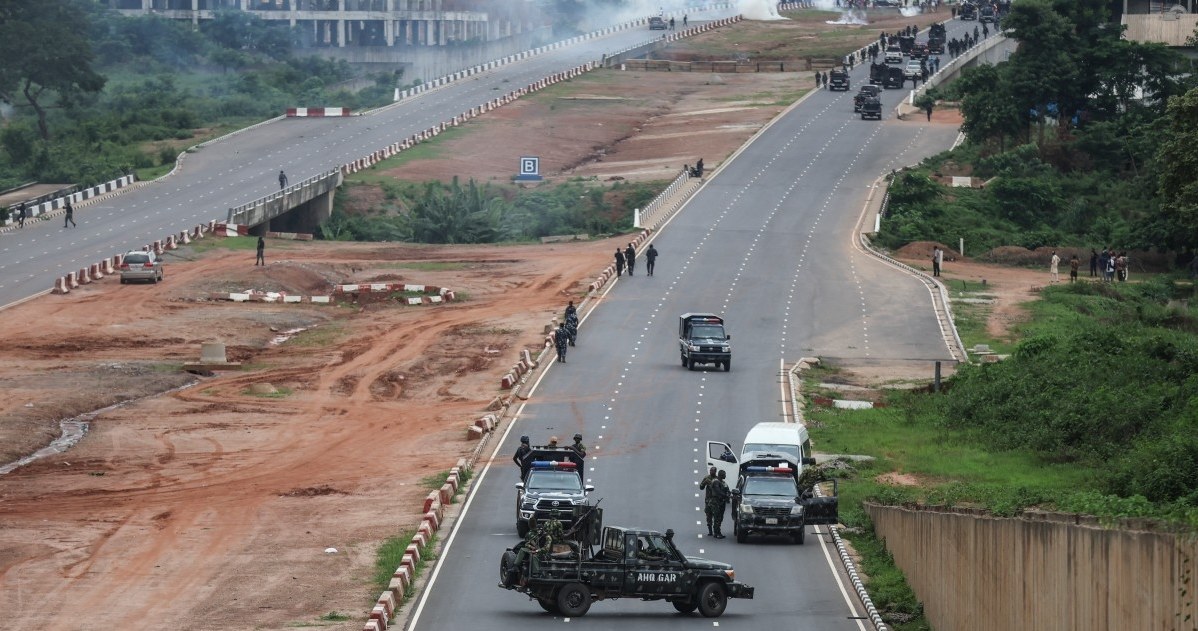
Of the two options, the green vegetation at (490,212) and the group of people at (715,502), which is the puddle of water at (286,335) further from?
Answer: the group of people at (715,502)

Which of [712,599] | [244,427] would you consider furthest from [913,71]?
[712,599]

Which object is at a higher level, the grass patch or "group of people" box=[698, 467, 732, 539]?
"group of people" box=[698, 467, 732, 539]

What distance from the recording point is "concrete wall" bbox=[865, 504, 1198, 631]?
1994 centimetres

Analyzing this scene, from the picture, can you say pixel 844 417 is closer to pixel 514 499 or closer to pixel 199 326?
pixel 514 499

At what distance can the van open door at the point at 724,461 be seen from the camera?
43475mm

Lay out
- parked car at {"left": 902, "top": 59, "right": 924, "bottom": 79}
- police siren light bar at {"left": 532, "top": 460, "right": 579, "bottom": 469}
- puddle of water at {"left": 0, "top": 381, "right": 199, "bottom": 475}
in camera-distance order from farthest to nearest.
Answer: parked car at {"left": 902, "top": 59, "right": 924, "bottom": 79}, puddle of water at {"left": 0, "top": 381, "right": 199, "bottom": 475}, police siren light bar at {"left": 532, "top": 460, "right": 579, "bottom": 469}

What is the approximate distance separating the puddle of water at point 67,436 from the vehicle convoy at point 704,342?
709 inches

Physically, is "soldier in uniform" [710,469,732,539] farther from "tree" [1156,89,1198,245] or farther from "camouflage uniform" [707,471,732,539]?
"tree" [1156,89,1198,245]

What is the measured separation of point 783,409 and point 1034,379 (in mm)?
7793

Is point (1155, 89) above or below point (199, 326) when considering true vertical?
above

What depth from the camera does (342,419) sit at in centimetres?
5634

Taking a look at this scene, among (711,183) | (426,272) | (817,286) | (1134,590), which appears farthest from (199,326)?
(1134,590)

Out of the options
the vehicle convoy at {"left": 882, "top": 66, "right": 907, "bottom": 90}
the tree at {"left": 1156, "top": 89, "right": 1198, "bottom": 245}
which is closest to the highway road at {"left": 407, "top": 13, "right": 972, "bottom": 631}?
the tree at {"left": 1156, "top": 89, "right": 1198, "bottom": 245}

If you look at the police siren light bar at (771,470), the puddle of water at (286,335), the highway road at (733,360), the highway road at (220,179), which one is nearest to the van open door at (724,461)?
the highway road at (733,360)
